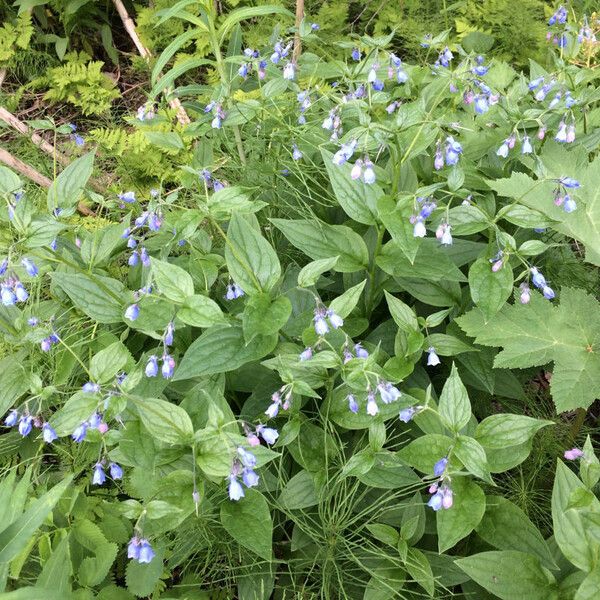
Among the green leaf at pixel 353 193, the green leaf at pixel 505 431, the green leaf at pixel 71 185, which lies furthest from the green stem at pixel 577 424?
the green leaf at pixel 71 185

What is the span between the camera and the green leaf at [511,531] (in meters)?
2.04

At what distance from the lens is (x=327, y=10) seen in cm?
443

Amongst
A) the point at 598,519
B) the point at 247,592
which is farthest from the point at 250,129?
the point at 598,519

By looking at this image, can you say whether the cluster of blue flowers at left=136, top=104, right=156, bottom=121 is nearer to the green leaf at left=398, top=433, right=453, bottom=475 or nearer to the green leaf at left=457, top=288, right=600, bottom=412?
the green leaf at left=457, top=288, right=600, bottom=412

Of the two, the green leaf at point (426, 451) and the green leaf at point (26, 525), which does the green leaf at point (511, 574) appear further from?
the green leaf at point (26, 525)

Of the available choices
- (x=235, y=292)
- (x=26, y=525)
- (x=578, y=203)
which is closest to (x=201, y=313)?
(x=235, y=292)

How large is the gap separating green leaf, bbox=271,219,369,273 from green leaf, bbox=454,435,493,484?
0.81 meters

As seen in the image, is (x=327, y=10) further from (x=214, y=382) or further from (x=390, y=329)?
(x=214, y=382)

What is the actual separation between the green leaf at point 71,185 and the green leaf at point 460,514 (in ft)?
5.85

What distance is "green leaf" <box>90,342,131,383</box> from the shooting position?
6.44 ft

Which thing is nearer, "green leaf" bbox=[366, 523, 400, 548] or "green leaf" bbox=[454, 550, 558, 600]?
"green leaf" bbox=[454, 550, 558, 600]

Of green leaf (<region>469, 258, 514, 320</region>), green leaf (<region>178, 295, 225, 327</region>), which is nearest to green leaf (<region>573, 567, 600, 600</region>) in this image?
green leaf (<region>469, 258, 514, 320</region>)

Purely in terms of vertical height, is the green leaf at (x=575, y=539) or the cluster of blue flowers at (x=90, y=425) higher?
the cluster of blue flowers at (x=90, y=425)

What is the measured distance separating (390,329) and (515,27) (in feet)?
9.62
